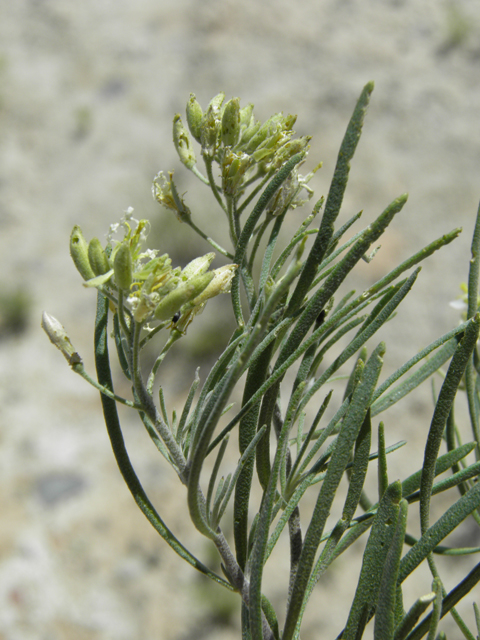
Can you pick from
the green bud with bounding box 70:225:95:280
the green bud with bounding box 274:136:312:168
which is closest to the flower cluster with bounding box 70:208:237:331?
the green bud with bounding box 70:225:95:280

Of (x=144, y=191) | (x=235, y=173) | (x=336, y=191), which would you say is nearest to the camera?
(x=336, y=191)

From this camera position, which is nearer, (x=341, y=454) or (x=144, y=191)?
(x=341, y=454)

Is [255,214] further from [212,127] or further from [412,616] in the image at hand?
[412,616]

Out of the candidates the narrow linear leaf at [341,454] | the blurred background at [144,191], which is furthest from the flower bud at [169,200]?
the blurred background at [144,191]

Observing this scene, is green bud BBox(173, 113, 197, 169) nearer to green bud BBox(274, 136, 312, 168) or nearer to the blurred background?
green bud BBox(274, 136, 312, 168)

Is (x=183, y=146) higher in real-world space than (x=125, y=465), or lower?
higher

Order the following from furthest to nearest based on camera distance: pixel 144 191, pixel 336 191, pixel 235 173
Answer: pixel 144 191
pixel 235 173
pixel 336 191

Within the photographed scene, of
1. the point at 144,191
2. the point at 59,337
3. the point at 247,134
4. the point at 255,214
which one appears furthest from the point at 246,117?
the point at 144,191
